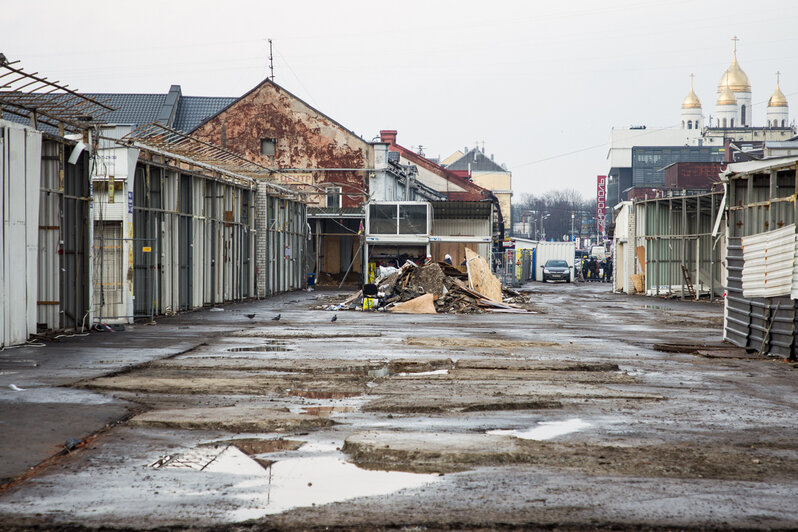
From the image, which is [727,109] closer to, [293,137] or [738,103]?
[738,103]

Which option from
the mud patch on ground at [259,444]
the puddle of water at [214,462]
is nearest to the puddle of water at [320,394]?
the mud patch on ground at [259,444]

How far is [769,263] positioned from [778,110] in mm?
151738

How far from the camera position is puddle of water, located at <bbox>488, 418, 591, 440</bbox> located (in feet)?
23.5

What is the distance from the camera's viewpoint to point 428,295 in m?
29.2

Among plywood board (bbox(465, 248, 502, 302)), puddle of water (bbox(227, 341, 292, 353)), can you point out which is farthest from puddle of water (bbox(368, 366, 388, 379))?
plywood board (bbox(465, 248, 502, 302))

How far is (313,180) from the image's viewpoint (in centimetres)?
5294

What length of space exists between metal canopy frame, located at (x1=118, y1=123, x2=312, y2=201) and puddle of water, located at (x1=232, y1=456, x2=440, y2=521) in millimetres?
15918

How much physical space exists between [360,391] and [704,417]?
3.67 meters

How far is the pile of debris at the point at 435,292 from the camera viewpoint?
1134 inches

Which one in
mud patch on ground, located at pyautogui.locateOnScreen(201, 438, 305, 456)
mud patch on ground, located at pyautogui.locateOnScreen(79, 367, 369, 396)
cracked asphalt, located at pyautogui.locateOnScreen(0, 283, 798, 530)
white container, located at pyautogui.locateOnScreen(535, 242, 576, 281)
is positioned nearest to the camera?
cracked asphalt, located at pyautogui.locateOnScreen(0, 283, 798, 530)

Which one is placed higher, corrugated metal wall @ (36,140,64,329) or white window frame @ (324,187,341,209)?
white window frame @ (324,187,341,209)

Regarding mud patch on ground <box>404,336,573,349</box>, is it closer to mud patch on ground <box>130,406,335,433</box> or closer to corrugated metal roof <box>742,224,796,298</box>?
corrugated metal roof <box>742,224,796,298</box>

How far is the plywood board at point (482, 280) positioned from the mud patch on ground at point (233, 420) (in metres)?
23.3

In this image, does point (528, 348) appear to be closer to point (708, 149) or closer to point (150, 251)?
point (150, 251)
